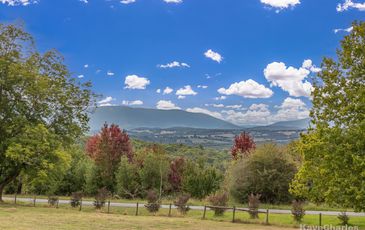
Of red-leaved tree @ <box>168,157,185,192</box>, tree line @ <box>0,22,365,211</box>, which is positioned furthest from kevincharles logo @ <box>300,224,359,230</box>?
red-leaved tree @ <box>168,157,185,192</box>

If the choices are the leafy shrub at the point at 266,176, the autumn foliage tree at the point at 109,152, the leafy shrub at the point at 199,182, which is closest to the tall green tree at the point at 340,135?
the leafy shrub at the point at 266,176

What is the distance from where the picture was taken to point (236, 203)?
42.1m

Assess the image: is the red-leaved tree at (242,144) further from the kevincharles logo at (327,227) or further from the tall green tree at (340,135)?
the tall green tree at (340,135)

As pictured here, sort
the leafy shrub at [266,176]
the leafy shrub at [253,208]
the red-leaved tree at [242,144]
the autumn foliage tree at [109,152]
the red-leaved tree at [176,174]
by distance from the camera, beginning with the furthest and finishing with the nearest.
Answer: the autumn foliage tree at [109,152], the red-leaved tree at [242,144], the red-leaved tree at [176,174], the leafy shrub at [266,176], the leafy shrub at [253,208]

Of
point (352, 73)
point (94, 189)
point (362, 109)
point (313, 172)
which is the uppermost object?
point (352, 73)

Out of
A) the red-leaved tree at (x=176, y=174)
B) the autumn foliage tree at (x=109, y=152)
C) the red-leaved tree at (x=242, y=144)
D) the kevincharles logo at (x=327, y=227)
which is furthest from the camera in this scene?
the autumn foliage tree at (x=109, y=152)

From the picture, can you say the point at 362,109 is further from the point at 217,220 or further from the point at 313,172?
the point at 217,220

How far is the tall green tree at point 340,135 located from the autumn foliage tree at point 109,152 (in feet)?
133

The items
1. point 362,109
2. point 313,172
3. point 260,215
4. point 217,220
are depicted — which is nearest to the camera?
point 362,109

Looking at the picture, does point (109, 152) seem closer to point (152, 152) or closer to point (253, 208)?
point (152, 152)

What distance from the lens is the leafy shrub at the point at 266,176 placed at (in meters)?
41.8

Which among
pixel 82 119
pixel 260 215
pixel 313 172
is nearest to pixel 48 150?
pixel 82 119

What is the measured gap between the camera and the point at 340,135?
1869cm

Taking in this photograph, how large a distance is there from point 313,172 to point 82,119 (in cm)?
2348
